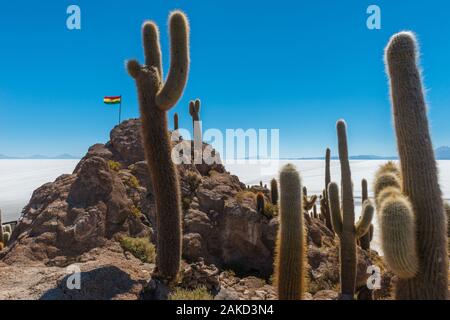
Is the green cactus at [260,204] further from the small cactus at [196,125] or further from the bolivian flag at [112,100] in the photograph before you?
the bolivian flag at [112,100]

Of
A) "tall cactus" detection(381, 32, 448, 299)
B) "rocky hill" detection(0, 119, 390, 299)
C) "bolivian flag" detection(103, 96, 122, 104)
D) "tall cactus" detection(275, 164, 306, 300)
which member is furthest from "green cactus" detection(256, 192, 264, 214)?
"bolivian flag" detection(103, 96, 122, 104)

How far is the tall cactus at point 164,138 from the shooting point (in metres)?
7.81

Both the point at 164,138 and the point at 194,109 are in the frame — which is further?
the point at 194,109

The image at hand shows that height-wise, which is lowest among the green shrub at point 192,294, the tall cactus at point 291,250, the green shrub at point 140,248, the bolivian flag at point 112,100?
the green shrub at point 192,294

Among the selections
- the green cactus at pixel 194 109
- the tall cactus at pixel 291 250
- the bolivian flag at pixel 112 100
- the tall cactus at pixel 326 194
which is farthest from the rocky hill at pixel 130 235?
the bolivian flag at pixel 112 100

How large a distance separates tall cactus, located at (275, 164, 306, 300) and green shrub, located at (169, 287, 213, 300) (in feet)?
5.86

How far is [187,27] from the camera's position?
819cm

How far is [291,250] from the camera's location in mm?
5977

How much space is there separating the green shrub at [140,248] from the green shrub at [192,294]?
3.74 metres

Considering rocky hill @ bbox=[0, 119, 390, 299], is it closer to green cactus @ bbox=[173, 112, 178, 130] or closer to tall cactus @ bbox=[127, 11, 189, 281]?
tall cactus @ bbox=[127, 11, 189, 281]

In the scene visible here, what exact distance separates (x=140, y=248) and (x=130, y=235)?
50.6 inches

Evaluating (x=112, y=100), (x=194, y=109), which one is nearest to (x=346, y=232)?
(x=194, y=109)

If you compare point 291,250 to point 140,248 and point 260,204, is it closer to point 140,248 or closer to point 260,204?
point 140,248

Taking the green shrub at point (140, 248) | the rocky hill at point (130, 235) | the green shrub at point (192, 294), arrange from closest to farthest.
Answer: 1. the green shrub at point (192, 294)
2. the rocky hill at point (130, 235)
3. the green shrub at point (140, 248)
